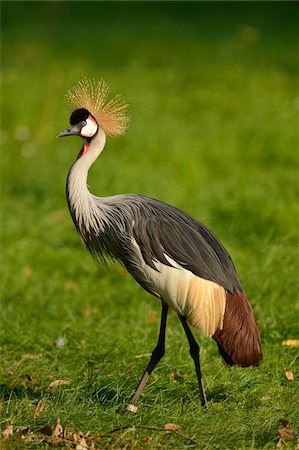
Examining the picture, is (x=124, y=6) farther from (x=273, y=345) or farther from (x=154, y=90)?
(x=273, y=345)

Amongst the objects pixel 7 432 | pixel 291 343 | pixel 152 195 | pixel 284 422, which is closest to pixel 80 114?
pixel 7 432

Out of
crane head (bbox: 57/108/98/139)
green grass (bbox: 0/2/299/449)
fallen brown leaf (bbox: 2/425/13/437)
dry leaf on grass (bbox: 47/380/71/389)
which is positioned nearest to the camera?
fallen brown leaf (bbox: 2/425/13/437)

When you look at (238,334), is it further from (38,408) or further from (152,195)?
(152,195)

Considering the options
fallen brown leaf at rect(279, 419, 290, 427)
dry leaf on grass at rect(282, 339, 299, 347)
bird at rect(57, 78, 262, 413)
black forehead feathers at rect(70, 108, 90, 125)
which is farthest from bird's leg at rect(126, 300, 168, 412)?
dry leaf on grass at rect(282, 339, 299, 347)

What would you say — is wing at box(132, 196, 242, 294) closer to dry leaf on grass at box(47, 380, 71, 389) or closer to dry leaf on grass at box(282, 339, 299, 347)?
dry leaf on grass at box(47, 380, 71, 389)

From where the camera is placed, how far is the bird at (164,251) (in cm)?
418

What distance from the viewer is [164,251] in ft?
13.8

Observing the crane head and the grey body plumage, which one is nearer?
the grey body plumage

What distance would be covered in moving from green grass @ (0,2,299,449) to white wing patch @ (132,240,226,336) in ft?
1.73


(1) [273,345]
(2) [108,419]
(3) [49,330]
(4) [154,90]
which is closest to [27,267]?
(3) [49,330]

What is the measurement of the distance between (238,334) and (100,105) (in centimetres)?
135

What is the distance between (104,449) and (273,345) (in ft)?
6.44

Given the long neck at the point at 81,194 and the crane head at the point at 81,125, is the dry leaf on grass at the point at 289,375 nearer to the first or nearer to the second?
the long neck at the point at 81,194

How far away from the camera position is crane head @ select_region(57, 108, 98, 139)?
4.32m
